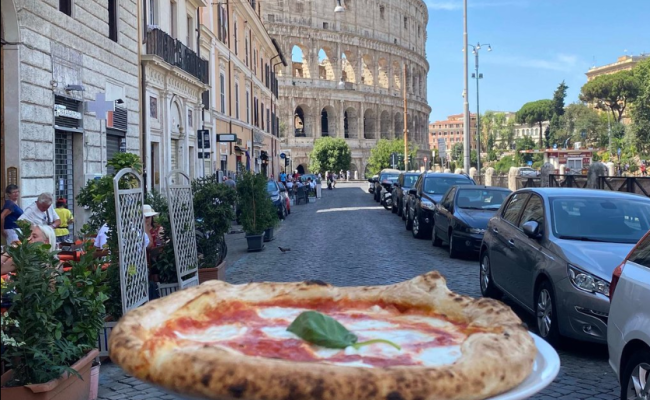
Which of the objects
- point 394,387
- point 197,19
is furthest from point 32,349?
point 197,19

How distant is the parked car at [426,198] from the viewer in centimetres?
1703

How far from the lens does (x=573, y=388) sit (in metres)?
5.47

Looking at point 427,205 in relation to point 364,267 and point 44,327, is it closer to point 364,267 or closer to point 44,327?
point 364,267

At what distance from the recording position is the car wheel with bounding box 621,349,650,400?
4.07m

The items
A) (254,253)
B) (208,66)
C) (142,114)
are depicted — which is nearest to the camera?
(254,253)

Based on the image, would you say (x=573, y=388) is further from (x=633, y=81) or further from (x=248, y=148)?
(x=633, y=81)

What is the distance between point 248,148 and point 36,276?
34.0 meters

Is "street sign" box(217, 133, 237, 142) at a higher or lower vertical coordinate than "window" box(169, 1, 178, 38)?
lower

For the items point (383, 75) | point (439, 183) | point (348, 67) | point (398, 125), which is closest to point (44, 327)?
point (439, 183)

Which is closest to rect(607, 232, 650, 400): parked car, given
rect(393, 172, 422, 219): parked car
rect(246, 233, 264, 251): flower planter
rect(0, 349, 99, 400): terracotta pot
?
rect(0, 349, 99, 400): terracotta pot

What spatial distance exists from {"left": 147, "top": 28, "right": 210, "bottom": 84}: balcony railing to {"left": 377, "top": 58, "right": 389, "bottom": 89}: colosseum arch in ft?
216

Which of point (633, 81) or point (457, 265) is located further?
point (633, 81)

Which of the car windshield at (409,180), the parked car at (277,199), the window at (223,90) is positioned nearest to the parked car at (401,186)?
the car windshield at (409,180)

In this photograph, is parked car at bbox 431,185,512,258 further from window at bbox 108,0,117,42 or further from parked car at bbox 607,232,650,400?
window at bbox 108,0,117,42
